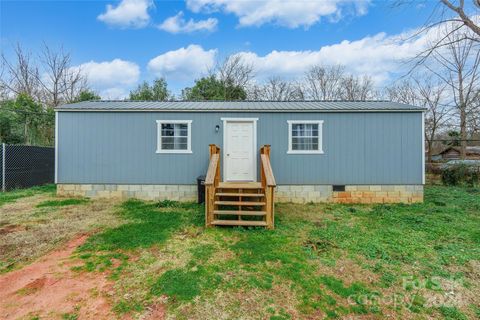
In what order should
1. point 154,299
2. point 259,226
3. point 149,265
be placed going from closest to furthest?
point 154,299
point 149,265
point 259,226

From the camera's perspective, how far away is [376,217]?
5.70 metres

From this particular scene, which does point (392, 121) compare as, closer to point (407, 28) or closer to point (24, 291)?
point (407, 28)

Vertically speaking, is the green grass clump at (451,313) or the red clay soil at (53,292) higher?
the red clay soil at (53,292)

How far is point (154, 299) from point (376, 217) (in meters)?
5.36

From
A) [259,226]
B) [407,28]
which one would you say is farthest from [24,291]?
[407,28]

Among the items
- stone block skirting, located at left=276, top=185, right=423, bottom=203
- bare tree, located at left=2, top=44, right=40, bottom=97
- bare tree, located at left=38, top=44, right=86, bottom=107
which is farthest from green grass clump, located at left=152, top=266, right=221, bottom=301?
bare tree, located at left=2, top=44, right=40, bottom=97

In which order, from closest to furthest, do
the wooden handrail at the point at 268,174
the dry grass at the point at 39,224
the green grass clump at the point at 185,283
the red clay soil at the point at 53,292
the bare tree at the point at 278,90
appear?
the red clay soil at the point at 53,292, the green grass clump at the point at 185,283, the dry grass at the point at 39,224, the wooden handrail at the point at 268,174, the bare tree at the point at 278,90

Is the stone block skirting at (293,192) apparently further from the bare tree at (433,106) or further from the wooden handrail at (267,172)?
the bare tree at (433,106)

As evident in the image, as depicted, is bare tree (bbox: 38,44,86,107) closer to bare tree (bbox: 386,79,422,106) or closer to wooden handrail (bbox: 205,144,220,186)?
wooden handrail (bbox: 205,144,220,186)

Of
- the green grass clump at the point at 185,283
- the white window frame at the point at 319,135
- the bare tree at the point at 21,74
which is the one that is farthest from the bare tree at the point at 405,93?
the bare tree at the point at 21,74

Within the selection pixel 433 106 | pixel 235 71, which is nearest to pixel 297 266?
pixel 433 106

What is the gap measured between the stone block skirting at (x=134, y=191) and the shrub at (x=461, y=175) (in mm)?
10608

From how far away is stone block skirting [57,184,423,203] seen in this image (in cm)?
705

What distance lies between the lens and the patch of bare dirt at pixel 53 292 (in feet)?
7.75
